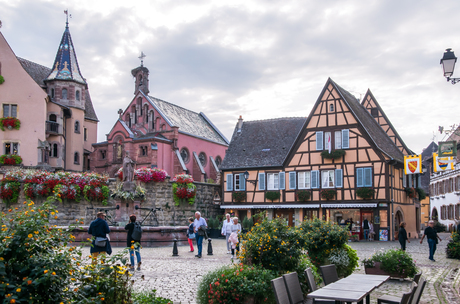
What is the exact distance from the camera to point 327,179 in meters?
30.8

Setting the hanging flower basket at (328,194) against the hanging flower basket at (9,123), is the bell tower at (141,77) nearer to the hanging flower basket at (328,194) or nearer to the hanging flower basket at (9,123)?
the hanging flower basket at (9,123)

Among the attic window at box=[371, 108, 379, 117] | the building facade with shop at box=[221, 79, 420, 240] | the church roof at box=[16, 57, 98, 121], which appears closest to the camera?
the building facade with shop at box=[221, 79, 420, 240]

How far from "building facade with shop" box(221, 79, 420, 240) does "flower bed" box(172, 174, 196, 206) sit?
13.7ft

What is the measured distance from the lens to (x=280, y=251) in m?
8.31

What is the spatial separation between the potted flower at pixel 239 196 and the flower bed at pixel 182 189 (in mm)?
4436

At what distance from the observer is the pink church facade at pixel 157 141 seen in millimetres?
41594

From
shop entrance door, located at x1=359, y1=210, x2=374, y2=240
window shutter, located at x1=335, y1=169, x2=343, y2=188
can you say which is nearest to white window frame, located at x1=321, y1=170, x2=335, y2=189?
window shutter, located at x1=335, y1=169, x2=343, y2=188

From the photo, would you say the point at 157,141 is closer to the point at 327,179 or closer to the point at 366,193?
the point at 327,179

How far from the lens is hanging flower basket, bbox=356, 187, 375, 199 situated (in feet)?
94.0

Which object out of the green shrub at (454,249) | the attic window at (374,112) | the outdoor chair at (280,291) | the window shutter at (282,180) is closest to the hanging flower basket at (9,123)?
the window shutter at (282,180)

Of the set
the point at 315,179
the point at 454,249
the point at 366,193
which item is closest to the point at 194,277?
the point at 454,249

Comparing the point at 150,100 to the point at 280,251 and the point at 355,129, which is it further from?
the point at 280,251

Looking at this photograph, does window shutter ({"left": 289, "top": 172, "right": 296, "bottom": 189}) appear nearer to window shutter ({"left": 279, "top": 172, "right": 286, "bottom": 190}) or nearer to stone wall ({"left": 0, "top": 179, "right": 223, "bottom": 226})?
window shutter ({"left": 279, "top": 172, "right": 286, "bottom": 190})

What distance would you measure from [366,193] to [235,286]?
23.7 meters
